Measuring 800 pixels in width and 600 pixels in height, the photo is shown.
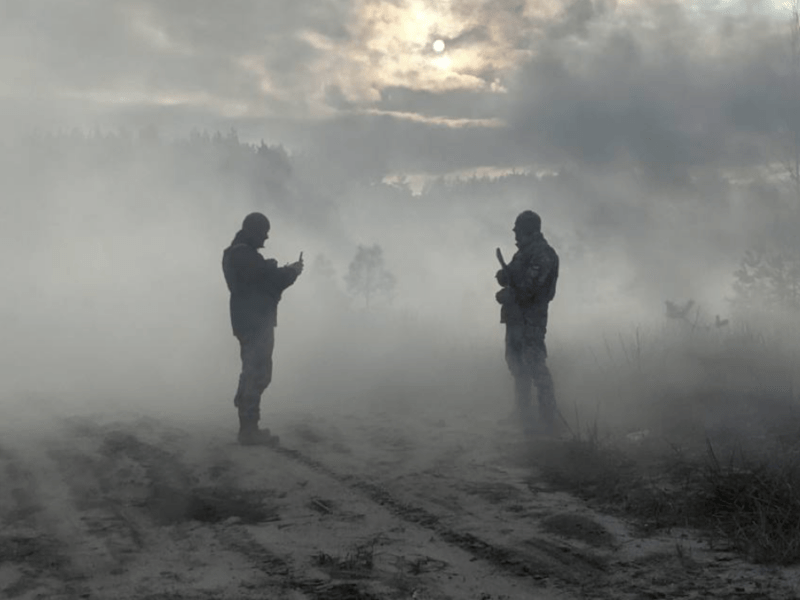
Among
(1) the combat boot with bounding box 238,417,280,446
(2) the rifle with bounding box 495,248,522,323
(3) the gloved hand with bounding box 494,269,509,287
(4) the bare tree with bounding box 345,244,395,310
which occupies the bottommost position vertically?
(1) the combat boot with bounding box 238,417,280,446

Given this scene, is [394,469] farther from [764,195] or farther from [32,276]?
[32,276]

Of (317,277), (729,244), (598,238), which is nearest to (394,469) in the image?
(729,244)

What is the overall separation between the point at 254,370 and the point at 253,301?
2.33 ft

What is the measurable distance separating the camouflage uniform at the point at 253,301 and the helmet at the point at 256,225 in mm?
76

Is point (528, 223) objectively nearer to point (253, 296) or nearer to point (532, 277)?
point (532, 277)

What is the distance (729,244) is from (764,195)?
2480 centimetres

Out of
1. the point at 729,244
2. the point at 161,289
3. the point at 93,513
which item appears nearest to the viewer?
the point at 93,513

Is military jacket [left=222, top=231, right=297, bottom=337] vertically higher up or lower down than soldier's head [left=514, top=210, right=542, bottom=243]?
lower down

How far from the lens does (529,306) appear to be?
8281mm

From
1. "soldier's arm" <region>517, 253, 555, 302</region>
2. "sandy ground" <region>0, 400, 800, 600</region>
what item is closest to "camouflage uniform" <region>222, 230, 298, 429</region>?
"sandy ground" <region>0, 400, 800, 600</region>

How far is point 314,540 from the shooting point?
472 centimetres

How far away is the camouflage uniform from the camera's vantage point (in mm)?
7691

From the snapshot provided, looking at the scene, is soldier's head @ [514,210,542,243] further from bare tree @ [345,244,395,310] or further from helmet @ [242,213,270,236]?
bare tree @ [345,244,395,310]

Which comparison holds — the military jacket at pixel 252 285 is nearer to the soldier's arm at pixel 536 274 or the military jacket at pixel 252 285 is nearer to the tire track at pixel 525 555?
the soldier's arm at pixel 536 274
